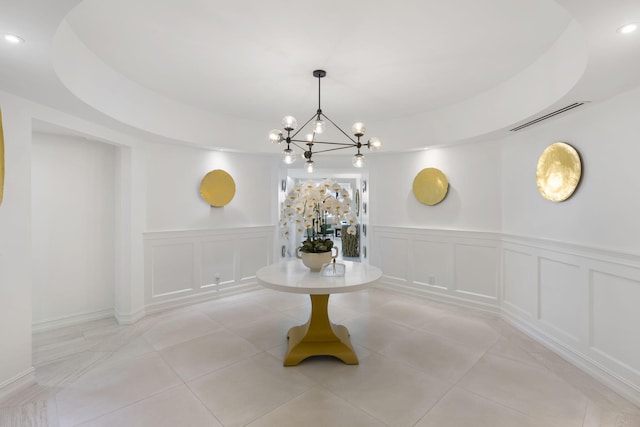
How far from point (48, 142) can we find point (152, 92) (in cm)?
127

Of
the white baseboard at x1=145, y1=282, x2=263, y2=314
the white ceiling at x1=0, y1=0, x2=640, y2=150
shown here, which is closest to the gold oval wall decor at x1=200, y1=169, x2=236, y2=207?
the white ceiling at x1=0, y1=0, x2=640, y2=150

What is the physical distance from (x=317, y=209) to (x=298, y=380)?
1485 millimetres

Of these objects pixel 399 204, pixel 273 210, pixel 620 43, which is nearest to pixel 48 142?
pixel 273 210

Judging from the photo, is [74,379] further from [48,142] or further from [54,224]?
[48,142]

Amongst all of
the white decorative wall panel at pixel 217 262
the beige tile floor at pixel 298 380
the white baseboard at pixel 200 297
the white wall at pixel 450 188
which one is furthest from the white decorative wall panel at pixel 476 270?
the white decorative wall panel at pixel 217 262

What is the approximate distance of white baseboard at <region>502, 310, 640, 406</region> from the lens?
2182 mm

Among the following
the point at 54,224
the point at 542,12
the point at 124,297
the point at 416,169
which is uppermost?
the point at 542,12

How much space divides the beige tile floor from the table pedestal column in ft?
0.26

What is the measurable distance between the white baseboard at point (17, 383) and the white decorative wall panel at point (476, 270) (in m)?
4.64

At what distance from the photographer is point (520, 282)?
345 centimetres

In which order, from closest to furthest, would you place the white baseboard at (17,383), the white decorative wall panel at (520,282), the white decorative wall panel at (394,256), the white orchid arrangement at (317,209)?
the white baseboard at (17,383)
the white orchid arrangement at (317,209)
the white decorative wall panel at (520,282)
the white decorative wall panel at (394,256)

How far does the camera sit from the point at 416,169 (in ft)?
15.1

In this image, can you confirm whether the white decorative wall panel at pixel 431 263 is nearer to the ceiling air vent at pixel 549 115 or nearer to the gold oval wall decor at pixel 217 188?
the ceiling air vent at pixel 549 115

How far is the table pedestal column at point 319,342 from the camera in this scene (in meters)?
2.63
